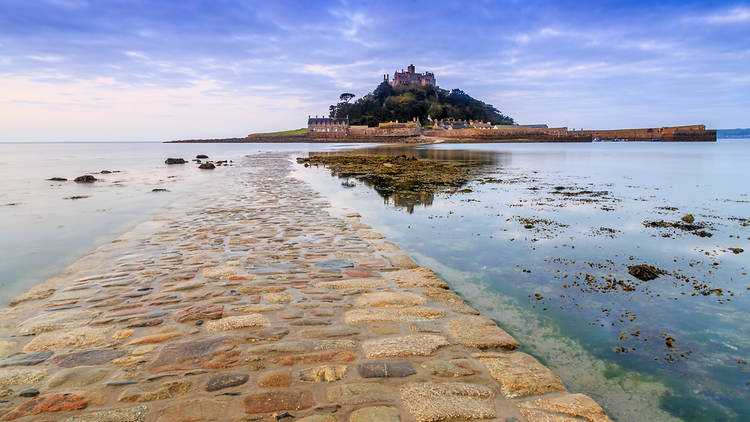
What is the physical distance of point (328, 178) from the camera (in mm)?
23375

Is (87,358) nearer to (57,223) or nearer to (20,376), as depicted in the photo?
(20,376)

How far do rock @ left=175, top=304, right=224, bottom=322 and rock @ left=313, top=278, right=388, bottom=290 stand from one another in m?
1.53

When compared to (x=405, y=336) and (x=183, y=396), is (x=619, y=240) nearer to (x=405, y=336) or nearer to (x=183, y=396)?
(x=405, y=336)

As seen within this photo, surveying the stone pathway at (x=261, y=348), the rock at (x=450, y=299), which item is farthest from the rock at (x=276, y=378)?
the rock at (x=450, y=299)

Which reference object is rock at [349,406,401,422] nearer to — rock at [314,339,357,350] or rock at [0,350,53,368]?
rock at [314,339,357,350]

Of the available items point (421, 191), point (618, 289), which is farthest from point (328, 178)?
point (618, 289)

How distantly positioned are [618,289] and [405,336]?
410 cm

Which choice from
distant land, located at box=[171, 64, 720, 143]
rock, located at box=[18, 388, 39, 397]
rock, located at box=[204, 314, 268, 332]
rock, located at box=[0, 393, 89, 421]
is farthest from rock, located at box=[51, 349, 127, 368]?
distant land, located at box=[171, 64, 720, 143]

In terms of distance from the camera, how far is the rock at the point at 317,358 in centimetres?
377

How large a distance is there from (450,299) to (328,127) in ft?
538

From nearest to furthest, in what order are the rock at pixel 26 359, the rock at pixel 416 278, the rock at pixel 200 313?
the rock at pixel 26 359 → the rock at pixel 200 313 → the rock at pixel 416 278

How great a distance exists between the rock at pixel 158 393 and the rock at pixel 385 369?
1.60m

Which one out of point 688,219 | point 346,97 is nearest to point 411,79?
point 346,97

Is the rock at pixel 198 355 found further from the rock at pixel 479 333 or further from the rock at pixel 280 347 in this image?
the rock at pixel 479 333
